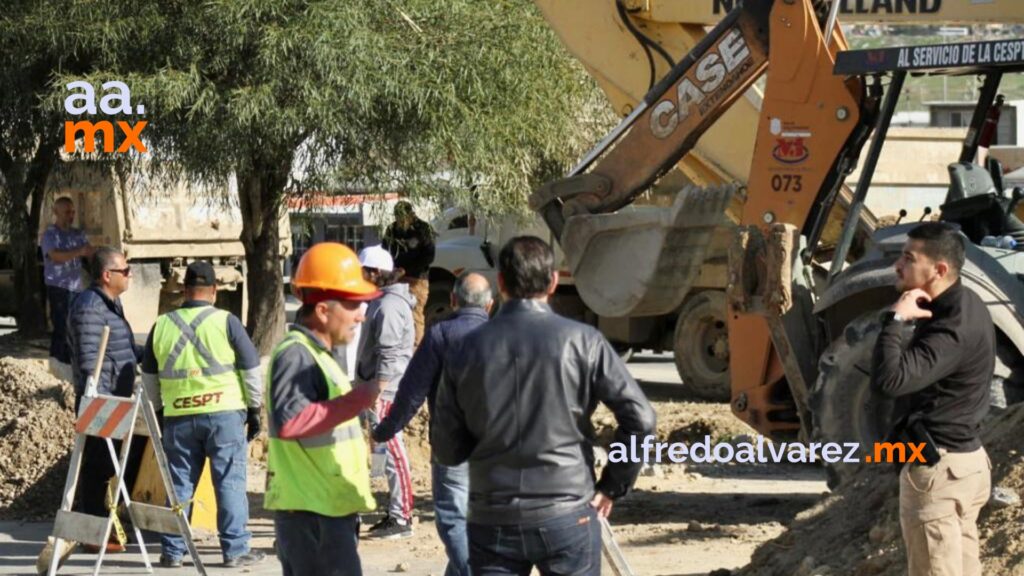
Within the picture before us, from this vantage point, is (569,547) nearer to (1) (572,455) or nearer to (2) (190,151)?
(1) (572,455)

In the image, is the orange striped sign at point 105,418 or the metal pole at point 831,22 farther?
the metal pole at point 831,22

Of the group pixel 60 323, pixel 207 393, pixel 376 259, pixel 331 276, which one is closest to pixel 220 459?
pixel 207 393

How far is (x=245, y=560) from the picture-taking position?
9562 millimetres

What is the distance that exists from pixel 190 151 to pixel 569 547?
32.4 ft

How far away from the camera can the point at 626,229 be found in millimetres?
10766

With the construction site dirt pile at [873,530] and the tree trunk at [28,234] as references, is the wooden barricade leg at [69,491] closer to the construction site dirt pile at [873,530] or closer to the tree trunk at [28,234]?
the construction site dirt pile at [873,530]

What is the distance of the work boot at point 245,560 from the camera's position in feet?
31.2

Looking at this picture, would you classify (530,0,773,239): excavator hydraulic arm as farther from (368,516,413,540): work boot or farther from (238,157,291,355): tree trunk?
(238,157,291,355): tree trunk

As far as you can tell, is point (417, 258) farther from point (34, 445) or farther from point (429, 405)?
point (429, 405)

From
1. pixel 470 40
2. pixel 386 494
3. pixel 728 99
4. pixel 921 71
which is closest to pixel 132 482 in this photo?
pixel 386 494

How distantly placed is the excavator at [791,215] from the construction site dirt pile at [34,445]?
3629 mm

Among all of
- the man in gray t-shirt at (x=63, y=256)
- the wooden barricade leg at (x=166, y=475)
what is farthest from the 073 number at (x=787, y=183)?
the man in gray t-shirt at (x=63, y=256)

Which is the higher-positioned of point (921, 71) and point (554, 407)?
point (921, 71)

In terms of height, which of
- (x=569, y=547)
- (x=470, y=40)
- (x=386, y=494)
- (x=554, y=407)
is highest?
Answer: (x=470, y=40)
